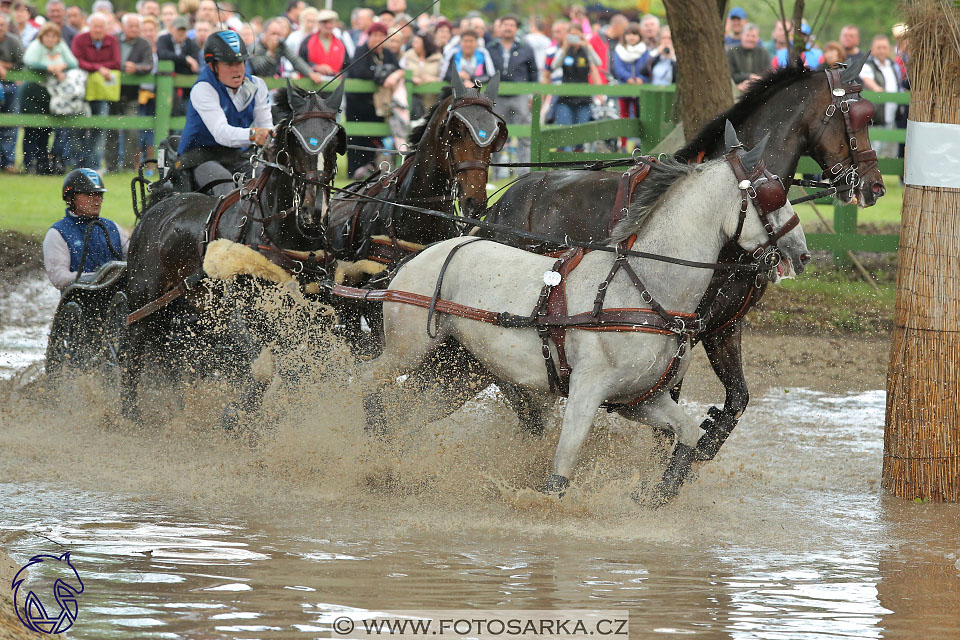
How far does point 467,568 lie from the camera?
559cm

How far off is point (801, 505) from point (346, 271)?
2979 mm

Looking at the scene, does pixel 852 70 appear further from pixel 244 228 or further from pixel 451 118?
pixel 244 228

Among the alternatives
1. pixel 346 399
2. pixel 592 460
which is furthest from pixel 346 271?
pixel 592 460

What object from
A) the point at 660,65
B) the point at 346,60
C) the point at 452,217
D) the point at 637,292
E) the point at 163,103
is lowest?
the point at 637,292

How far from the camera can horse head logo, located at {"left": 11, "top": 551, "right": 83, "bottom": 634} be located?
4.69 metres

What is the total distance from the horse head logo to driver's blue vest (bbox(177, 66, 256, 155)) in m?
4.26

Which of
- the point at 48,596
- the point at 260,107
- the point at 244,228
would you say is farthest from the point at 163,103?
the point at 48,596

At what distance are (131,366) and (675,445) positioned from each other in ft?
13.1

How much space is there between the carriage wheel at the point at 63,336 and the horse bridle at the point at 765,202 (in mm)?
4959

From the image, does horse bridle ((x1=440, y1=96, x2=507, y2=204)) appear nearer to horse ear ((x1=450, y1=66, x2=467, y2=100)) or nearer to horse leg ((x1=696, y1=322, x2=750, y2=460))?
horse ear ((x1=450, y1=66, x2=467, y2=100))

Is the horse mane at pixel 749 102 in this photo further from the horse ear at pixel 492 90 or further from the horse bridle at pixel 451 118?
the horse ear at pixel 492 90

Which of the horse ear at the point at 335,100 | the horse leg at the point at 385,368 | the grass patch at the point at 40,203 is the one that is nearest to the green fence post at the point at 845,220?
the horse ear at the point at 335,100

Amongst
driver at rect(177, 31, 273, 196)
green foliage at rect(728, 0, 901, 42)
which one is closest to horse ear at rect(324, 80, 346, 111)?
driver at rect(177, 31, 273, 196)

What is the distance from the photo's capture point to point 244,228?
809cm
